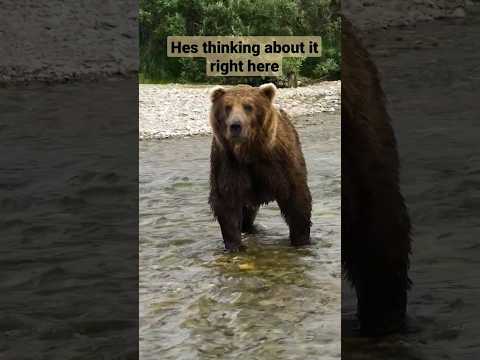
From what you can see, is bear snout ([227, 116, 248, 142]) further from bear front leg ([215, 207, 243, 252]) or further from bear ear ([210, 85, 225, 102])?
bear front leg ([215, 207, 243, 252])

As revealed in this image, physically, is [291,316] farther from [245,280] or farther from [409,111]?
[409,111]

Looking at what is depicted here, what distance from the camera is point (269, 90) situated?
10.8 feet

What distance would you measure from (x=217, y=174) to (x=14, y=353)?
3.59ft

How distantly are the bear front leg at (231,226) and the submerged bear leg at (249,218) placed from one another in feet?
0.15

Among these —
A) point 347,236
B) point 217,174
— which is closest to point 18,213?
point 217,174

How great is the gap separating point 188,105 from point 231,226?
46 centimetres

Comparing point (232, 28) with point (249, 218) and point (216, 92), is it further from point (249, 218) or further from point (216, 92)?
point (249, 218)

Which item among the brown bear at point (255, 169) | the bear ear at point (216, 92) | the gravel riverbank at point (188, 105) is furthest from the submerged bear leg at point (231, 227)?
the bear ear at point (216, 92)

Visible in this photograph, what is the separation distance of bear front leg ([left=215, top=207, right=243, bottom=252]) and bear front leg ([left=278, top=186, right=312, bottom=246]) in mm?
167

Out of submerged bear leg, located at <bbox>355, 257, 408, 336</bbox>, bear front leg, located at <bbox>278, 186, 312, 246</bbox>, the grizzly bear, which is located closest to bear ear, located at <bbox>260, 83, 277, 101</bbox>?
the grizzly bear

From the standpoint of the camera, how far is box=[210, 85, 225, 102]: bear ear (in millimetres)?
3252

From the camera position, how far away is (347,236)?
132 inches

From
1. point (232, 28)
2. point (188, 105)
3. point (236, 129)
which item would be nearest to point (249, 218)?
point (236, 129)

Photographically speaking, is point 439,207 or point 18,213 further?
point 439,207
